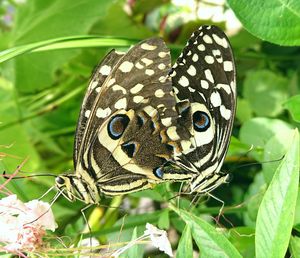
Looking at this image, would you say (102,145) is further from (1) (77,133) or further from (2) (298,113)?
(2) (298,113)

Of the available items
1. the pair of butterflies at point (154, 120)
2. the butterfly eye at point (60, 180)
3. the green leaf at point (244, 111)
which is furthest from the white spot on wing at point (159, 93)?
the green leaf at point (244, 111)

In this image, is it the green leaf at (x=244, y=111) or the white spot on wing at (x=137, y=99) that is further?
the green leaf at (x=244, y=111)

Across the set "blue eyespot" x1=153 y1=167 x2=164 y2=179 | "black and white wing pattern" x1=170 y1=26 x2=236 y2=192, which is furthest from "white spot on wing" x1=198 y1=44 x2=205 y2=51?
"blue eyespot" x1=153 y1=167 x2=164 y2=179

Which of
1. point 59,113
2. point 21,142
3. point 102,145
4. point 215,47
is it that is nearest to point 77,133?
point 102,145

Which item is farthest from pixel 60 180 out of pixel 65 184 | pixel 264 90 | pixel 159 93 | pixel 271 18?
pixel 264 90

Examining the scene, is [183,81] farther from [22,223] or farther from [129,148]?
[22,223]

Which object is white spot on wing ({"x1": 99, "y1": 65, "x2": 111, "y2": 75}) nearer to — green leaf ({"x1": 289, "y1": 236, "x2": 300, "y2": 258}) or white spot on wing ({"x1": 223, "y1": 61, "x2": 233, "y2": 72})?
white spot on wing ({"x1": 223, "y1": 61, "x2": 233, "y2": 72})

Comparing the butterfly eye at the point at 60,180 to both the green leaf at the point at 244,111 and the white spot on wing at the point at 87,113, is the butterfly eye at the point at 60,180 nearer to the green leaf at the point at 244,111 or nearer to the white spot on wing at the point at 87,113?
the white spot on wing at the point at 87,113

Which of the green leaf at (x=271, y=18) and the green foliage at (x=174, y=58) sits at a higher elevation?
the green leaf at (x=271, y=18)
